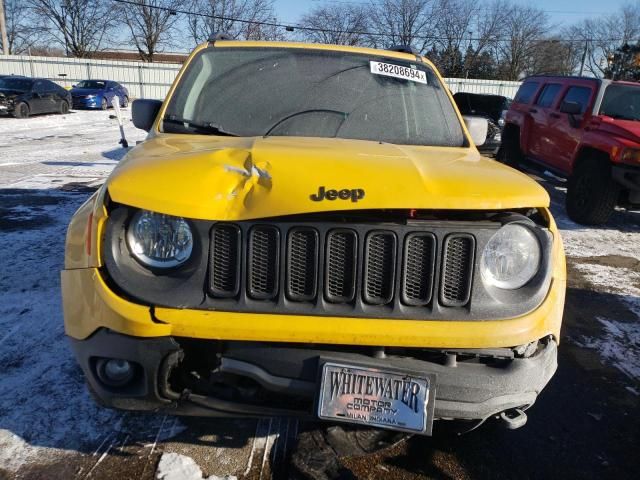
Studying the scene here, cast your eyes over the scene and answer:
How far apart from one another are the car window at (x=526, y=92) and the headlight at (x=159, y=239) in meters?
9.15

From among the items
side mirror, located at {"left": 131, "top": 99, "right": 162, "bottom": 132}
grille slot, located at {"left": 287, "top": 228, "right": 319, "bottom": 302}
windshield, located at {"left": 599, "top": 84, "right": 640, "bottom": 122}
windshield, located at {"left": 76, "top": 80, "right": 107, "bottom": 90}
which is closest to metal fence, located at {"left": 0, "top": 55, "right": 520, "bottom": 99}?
windshield, located at {"left": 76, "top": 80, "right": 107, "bottom": 90}

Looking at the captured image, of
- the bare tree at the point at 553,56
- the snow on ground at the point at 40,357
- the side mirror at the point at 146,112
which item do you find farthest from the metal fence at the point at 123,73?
the side mirror at the point at 146,112

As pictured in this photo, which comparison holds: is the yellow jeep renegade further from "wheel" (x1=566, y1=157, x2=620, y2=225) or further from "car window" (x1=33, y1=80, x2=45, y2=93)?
"car window" (x1=33, y1=80, x2=45, y2=93)

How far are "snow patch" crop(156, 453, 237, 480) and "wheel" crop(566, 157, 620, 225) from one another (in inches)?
250

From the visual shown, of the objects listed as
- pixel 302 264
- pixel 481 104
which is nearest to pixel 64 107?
pixel 481 104

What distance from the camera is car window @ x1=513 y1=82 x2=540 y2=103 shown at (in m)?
9.63

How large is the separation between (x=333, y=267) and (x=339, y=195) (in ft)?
0.86

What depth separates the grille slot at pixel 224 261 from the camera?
186 centimetres

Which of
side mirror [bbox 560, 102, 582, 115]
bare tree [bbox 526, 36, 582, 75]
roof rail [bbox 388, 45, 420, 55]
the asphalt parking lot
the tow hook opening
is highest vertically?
bare tree [bbox 526, 36, 582, 75]

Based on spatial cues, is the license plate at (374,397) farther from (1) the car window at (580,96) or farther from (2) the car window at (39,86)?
(2) the car window at (39,86)

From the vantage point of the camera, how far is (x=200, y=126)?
2.93m

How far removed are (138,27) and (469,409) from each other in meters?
52.1

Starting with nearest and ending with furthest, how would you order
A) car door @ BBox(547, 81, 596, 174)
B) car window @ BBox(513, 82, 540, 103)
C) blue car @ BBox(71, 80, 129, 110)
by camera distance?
car door @ BBox(547, 81, 596, 174)
car window @ BBox(513, 82, 540, 103)
blue car @ BBox(71, 80, 129, 110)

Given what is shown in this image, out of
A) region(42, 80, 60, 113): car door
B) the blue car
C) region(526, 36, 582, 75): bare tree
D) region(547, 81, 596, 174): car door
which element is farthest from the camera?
region(526, 36, 582, 75): bare tree
